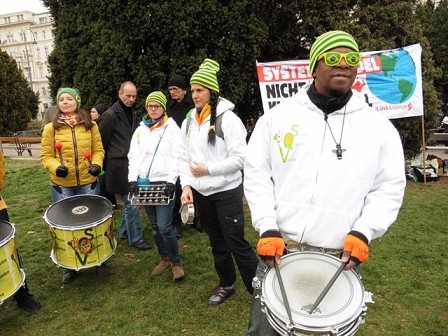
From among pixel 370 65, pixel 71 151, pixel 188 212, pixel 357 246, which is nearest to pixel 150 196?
pixel 188 212

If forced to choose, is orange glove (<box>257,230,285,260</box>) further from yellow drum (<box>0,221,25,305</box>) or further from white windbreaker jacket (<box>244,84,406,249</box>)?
yellow drum (<box>0,221,25,305</box>)

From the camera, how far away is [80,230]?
141 inches

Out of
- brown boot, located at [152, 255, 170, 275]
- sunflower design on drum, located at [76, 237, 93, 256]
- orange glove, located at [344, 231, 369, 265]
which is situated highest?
orange glove, located at [344, 231, 369, 265]

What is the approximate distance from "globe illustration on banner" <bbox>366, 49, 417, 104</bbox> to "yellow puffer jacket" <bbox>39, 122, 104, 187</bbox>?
5850 mm

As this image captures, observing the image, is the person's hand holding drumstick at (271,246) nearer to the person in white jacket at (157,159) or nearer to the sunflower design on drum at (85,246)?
the person in white jacket at (157,159)

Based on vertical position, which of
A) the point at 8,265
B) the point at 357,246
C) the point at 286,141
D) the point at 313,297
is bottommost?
the point at 8,265

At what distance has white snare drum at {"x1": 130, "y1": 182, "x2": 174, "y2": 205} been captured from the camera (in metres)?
3.80

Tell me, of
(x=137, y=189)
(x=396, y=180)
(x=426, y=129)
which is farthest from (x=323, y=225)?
(x=426, y=129)

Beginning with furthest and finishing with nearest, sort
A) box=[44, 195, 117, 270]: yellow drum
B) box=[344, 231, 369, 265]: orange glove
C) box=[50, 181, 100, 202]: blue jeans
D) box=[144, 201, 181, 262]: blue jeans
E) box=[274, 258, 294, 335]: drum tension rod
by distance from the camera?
box=[50, 181, 100, 202]: blue jeans
box=[144, 201, 181, 262]: blue jeans
box=[44, 195, 117, 270]: yellow drum
box=[344, 231, 369, 265]: orange glove
box=[274, 258, 294, 335]: drum tension rod

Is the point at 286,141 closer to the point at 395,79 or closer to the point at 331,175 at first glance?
the point at 331,175

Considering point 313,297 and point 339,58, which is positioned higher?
point 339,58

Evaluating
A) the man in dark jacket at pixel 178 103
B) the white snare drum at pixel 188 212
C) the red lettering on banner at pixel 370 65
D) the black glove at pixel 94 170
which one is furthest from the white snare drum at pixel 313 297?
the red lettering on banner at pixel 370 65

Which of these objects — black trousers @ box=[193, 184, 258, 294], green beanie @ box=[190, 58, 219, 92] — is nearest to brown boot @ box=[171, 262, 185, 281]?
black trousers @ box=[193, 184, 258, 294]

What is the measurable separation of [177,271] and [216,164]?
1.59 meters
